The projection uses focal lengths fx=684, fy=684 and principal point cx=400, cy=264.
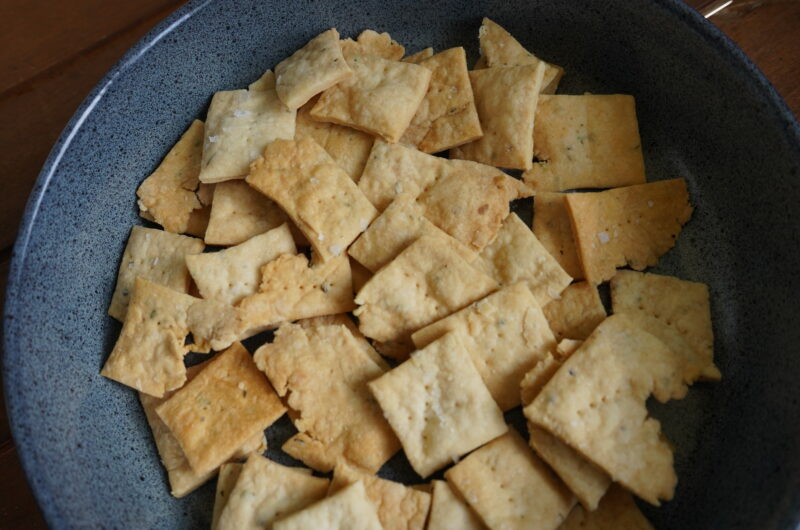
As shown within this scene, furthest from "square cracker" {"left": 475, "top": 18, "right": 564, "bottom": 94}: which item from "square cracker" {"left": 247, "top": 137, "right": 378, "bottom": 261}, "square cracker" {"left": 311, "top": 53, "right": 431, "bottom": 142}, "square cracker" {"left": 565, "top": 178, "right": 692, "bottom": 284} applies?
"square cracker" {"left": 247, "top": 137, "right": 378, "bottom": 261}

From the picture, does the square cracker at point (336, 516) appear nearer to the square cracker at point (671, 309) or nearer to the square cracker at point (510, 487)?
the square cracker at point (510, 487)

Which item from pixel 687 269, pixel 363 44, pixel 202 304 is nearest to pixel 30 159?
pixel 202 304

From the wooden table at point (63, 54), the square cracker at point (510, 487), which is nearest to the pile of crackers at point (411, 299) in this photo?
the square cracker at point (510, 487)

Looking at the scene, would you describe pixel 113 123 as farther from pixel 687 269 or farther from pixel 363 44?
pixel 687 269

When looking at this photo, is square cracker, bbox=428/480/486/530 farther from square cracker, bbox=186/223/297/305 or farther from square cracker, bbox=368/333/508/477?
square cracker, bbox=186/223/297/305

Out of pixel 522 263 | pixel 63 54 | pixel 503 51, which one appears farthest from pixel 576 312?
pixel 63 54

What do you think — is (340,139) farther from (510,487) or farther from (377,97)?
(510,487)
